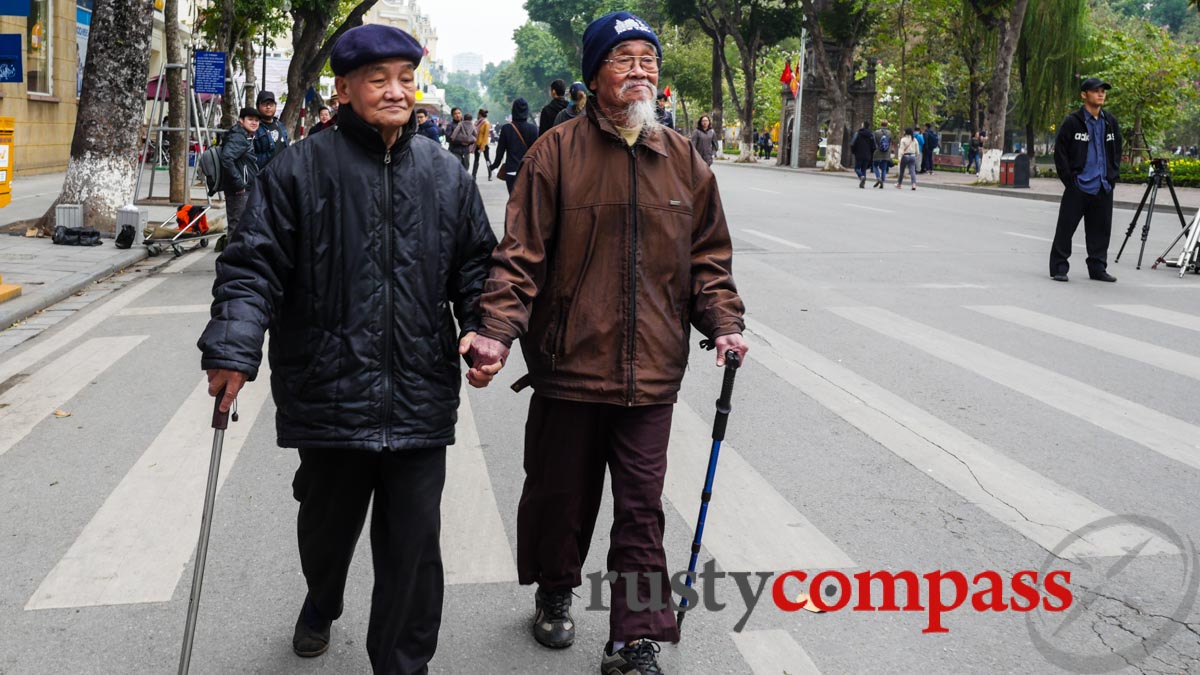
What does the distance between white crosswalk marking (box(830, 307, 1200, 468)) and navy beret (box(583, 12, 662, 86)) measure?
3.60 meters

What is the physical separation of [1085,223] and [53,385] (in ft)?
29.1

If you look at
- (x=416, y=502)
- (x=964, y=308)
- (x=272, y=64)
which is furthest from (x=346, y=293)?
(x=272, y=64)

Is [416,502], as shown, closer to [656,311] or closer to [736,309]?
[656,311]

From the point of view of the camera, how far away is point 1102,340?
27.6ft

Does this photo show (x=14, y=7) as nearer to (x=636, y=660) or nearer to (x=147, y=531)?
(x=147, y=531)

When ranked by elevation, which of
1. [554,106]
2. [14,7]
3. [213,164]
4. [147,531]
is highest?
[14,7]

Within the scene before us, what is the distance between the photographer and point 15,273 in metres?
11.1

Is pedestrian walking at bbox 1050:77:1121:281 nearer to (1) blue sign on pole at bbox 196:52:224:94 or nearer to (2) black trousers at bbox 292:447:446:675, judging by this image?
(2) black trousers at bbox 292:447:446:675

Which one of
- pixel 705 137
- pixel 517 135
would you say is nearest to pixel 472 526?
pixel 517 135

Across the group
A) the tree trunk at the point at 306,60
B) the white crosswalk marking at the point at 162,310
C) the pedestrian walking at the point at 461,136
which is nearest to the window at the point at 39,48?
the tree trunk at the point at 306,60

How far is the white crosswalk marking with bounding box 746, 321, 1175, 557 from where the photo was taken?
14.8 ft

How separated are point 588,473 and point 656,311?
532 mm

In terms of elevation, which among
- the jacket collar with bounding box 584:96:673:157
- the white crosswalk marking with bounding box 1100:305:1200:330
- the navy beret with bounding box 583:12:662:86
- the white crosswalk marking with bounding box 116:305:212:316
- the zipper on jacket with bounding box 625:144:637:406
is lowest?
the white crosswalk marking with bounding box 116:305:212:316

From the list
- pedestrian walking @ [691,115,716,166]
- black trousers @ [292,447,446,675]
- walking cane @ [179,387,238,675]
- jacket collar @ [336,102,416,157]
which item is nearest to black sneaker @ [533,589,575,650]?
black trousers @ [292,447,446,675]
